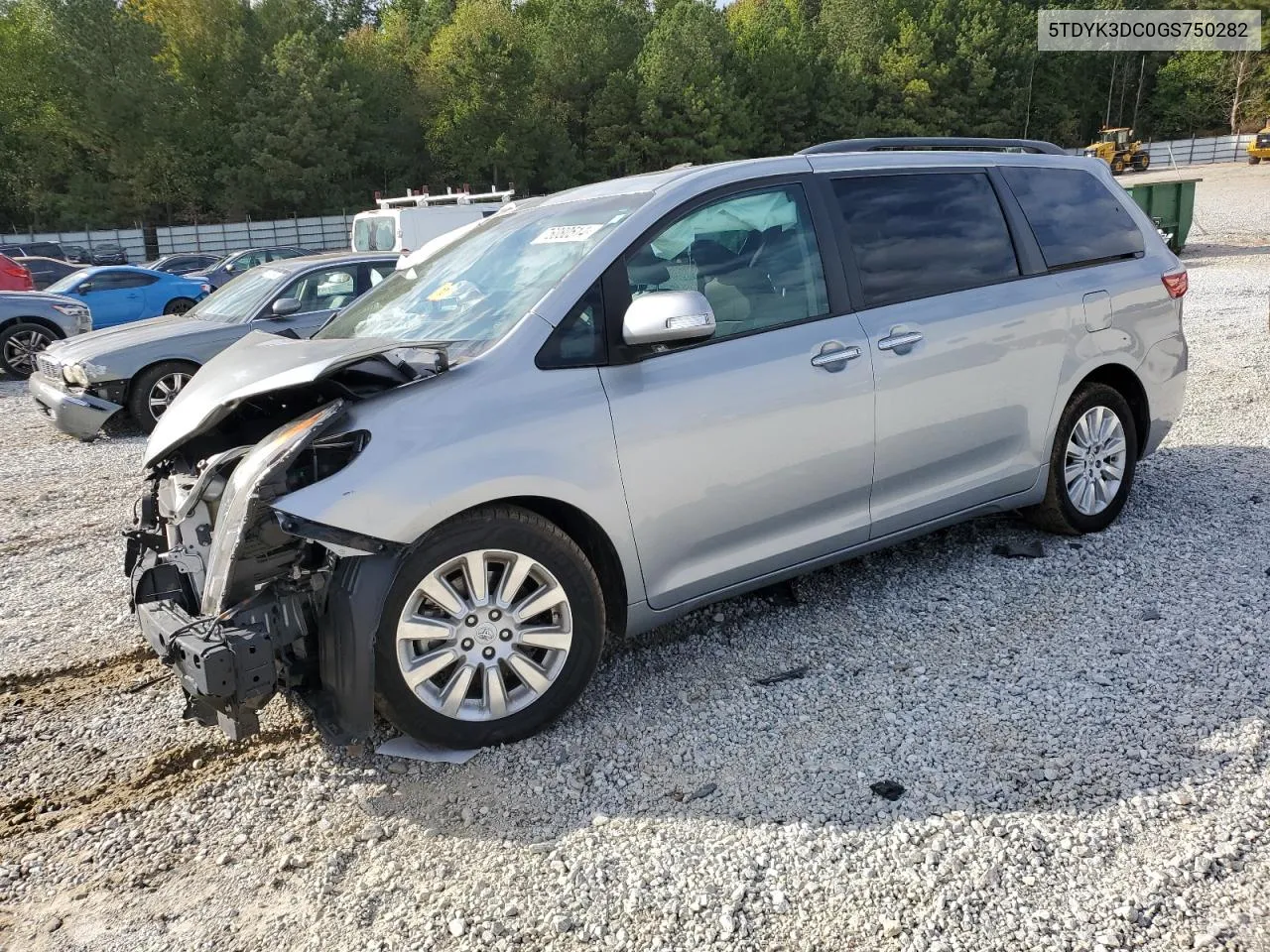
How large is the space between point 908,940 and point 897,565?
8.42ft

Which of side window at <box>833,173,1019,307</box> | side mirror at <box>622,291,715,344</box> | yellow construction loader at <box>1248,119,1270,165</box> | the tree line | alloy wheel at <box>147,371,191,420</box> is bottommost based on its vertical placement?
alloy wheel at <box>147,371,191,420</box>

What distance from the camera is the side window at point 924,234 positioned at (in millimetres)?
4039

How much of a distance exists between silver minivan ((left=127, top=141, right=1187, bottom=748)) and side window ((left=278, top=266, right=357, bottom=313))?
536 cm

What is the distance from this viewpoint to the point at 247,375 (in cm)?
336

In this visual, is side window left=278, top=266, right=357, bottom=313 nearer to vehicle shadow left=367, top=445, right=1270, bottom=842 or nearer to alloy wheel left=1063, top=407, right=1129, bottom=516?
vehicle shadow left=367, top=445, right=1270, bottom=842

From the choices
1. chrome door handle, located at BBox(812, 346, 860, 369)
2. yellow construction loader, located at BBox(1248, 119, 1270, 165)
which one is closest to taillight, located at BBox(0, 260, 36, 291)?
chrome door handle, located at BBox(812, 346, 860, 369)

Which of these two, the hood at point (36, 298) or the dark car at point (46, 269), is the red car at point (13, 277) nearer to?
the hood at point (36, 298)

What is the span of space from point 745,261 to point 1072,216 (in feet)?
6.68

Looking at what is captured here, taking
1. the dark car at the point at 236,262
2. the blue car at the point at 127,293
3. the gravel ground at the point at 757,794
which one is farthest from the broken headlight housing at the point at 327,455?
the dark car at the point at 236,262

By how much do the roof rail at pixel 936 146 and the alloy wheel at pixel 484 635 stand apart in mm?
2351

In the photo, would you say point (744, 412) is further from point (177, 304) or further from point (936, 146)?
point (177, 304)

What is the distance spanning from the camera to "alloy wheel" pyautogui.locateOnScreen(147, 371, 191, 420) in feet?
29.2

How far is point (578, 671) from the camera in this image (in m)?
3.35

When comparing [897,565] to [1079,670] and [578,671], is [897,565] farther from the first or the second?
[578,671]
